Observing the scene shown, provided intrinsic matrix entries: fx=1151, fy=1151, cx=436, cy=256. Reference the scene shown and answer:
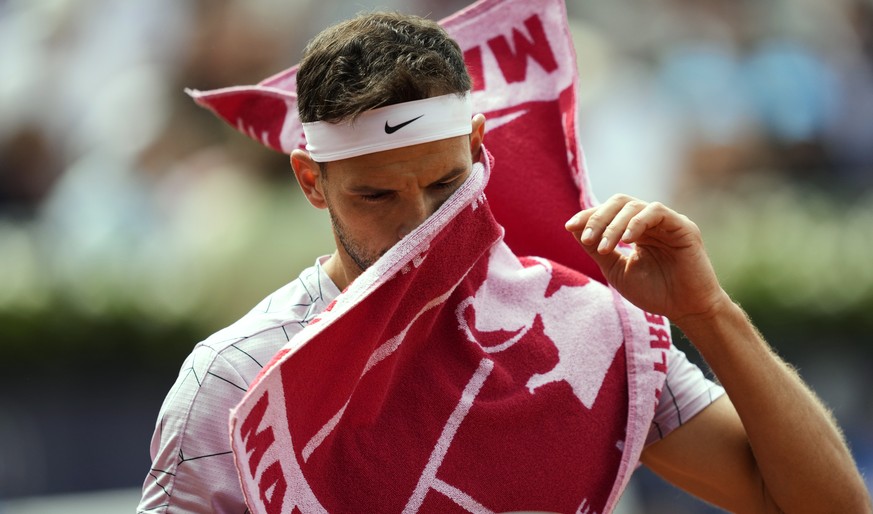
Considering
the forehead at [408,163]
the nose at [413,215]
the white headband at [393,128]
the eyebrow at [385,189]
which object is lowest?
the nose at [413,215]

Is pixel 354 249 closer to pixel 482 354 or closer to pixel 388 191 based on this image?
pixel 388 191

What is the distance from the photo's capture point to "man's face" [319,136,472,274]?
1.90 metres

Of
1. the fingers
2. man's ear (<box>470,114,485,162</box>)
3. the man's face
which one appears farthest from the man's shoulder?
the fingers

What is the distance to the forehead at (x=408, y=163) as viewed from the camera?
1908mm

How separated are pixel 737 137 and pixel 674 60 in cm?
53

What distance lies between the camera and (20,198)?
556 cm

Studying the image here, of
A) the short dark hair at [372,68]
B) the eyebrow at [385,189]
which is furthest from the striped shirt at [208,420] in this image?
the short dark hair at [372,68]

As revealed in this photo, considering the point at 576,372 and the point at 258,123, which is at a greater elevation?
the point at 258,123

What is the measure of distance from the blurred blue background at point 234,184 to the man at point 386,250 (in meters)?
2.40

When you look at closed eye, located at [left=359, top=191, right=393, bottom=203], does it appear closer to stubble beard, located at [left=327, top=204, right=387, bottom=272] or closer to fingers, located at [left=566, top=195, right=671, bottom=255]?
stubble beard, located at [left=327, top=204, right=387, bottom=272]

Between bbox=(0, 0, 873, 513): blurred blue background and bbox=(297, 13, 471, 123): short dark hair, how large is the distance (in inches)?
104

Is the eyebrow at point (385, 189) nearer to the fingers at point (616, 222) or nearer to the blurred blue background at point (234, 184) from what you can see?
the fingers at point (616, 222)

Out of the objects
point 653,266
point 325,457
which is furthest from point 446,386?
point 653,266

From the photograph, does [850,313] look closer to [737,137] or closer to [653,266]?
[737,137]
